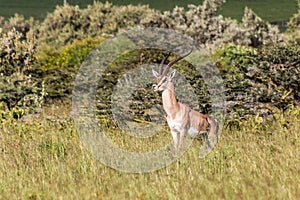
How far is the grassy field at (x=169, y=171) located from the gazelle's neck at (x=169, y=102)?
0.51 meters

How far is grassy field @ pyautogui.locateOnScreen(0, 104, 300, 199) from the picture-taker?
5.66 metres

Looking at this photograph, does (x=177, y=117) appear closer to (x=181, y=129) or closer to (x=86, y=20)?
(x=181, y=129)

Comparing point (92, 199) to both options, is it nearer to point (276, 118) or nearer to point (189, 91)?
point (276, 118)

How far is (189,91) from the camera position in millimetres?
10750

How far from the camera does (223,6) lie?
247 ft

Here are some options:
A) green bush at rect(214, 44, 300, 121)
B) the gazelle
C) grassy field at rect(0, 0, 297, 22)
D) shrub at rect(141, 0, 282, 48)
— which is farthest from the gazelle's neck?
grassy field at rect(0, 0, 297, 22)

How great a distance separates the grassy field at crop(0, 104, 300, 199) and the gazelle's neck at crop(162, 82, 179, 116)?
0.51 meters

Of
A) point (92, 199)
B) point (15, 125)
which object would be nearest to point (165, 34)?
point (15, 125)

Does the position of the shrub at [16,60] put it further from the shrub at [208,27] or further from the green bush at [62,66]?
the shrub at [208,27]

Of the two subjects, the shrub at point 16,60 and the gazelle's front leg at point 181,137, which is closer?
the gazelle's front leg at point 181,137

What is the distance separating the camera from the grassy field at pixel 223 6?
2611 inches

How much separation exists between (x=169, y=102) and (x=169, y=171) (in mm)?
1234

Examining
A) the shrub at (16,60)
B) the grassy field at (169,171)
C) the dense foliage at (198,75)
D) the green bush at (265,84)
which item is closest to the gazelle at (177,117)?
A: the grassy field at (169,171)

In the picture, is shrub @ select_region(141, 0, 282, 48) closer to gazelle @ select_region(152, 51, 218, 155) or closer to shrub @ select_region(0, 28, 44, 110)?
shrub @ select_region(0, 28, 44, 110)
